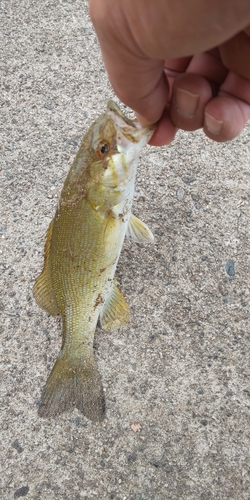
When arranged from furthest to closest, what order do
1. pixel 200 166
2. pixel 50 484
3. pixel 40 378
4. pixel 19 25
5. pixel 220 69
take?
pixel 19 25 → pixel 200 166 → pixel 40 378 → pixel 50 484 → pixel 220 69

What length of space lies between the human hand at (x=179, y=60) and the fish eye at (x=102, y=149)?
0.22m

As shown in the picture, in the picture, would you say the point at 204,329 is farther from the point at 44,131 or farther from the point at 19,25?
the point at 19,25

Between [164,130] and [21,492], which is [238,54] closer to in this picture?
[164,130]

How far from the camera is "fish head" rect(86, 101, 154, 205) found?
1902mm

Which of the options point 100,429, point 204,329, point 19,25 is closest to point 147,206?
point 204,329

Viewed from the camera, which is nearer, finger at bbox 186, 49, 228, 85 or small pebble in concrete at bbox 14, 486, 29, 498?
finger at bbox 186, 49, 228, 85

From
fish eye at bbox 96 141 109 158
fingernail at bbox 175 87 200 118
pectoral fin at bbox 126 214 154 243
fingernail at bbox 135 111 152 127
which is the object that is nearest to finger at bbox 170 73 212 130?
fingernail at bbox 175 87 200 118

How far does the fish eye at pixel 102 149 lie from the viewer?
1984 millimetres

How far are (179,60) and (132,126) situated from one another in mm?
347

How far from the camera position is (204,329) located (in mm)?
2525

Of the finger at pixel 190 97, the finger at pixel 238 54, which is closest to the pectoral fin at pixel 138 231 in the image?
the finger at pixel 190 97

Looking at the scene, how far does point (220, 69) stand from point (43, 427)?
196 cm

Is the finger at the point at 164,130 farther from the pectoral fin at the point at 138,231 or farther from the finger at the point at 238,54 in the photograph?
the pectoral fin at the point at 138,231

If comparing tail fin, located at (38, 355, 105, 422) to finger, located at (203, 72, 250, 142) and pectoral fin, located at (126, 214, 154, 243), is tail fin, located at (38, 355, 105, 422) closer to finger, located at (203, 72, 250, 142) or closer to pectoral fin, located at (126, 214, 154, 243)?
pectoral fin, located at (126, 214, 154, 243)
